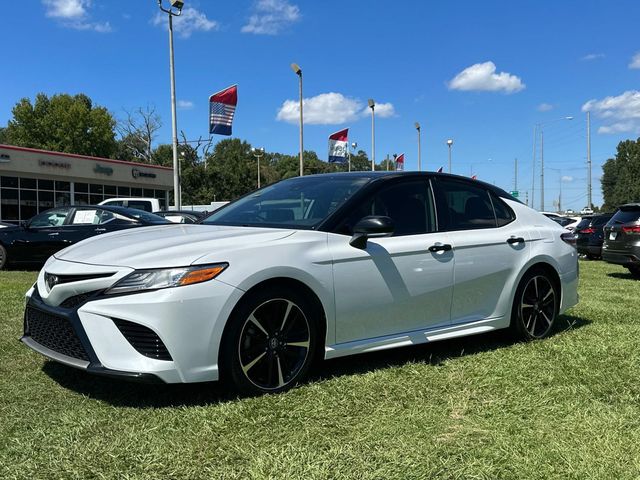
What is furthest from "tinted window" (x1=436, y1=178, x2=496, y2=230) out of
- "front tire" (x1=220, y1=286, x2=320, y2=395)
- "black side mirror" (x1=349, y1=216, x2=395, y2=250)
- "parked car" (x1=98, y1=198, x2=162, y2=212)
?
"parked car" (x1=98, y1=198, x2=162, y2=212)

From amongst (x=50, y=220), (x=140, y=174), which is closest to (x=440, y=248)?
(x=50, y=220)

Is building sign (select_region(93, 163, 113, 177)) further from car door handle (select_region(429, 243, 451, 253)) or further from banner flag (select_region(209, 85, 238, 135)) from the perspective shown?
car door handle (select_region(429, 243, 451, 253))

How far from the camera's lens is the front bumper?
3281mm

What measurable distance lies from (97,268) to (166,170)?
3906 cm

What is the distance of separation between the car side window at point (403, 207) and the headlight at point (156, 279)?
4.26 feet

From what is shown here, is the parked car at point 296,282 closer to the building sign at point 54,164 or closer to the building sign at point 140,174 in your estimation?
the building sign at point 54,164

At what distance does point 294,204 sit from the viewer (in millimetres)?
4527

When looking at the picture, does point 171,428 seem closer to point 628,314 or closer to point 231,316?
point 231,316

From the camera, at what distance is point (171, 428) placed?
3.17 metres

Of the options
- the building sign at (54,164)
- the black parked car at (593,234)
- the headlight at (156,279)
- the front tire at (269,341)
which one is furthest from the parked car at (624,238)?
the building sign at (54,164)

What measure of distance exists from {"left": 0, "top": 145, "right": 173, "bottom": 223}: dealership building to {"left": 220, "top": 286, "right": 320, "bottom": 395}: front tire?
96.6ft

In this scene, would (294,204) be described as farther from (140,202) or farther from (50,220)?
(140,202)

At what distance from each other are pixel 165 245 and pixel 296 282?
875mm

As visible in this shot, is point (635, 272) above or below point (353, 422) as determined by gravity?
below
